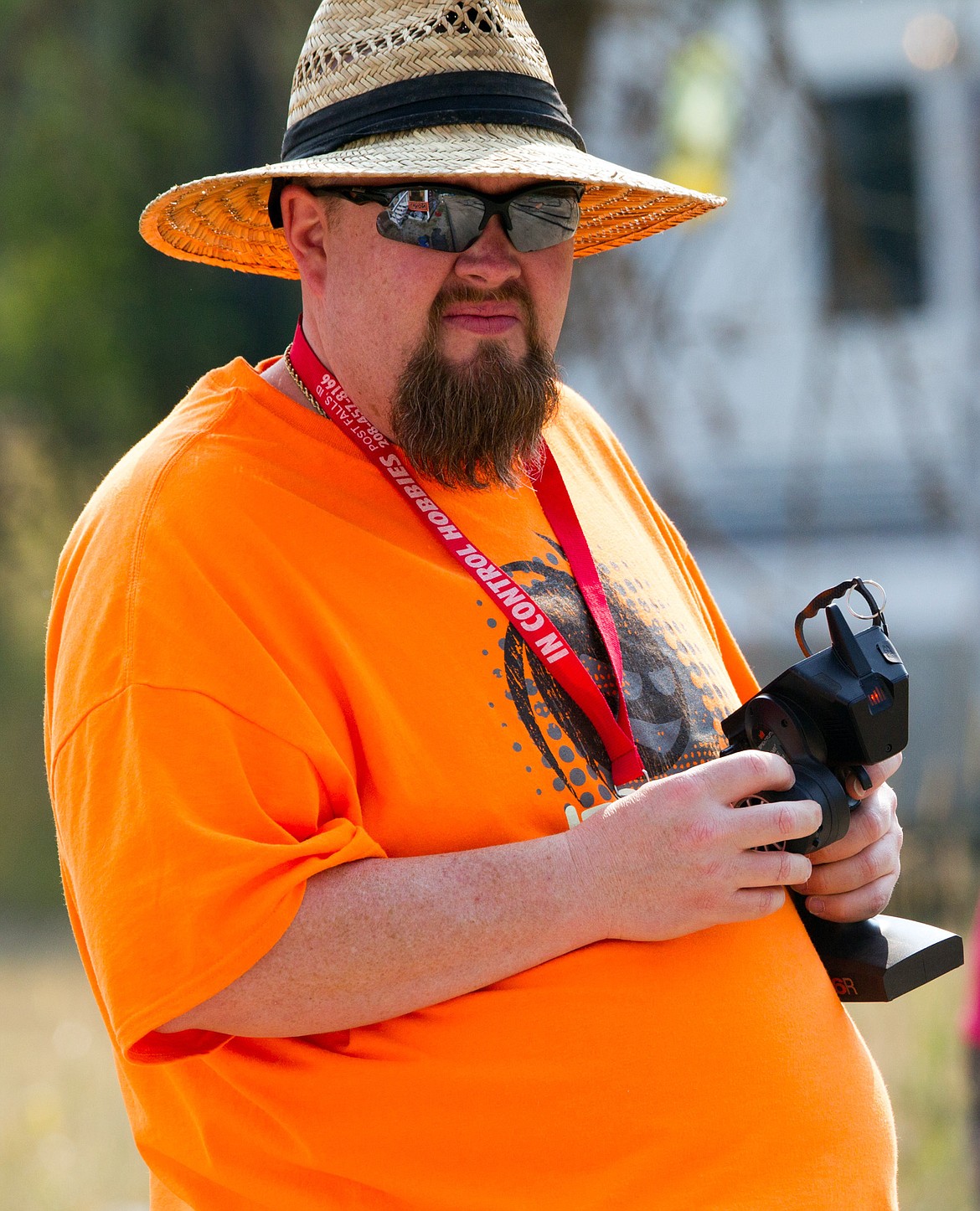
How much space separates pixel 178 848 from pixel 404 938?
28 centimetres

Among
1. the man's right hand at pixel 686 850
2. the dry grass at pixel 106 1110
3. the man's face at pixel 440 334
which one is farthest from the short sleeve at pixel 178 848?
the dry grass at pixel 106 1110

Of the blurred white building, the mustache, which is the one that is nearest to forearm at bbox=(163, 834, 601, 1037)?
the mustache

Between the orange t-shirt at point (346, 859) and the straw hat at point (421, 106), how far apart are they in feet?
1.10

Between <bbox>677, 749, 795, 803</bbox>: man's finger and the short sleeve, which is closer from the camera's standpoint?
the short sleeve

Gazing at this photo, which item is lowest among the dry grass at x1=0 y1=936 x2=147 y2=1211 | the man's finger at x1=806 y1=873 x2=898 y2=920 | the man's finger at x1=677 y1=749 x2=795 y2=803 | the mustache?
the dry grass at x1=0 y1=936 x2=147 y2=1211

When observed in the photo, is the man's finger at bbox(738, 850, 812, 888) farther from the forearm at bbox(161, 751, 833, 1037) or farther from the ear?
the ear

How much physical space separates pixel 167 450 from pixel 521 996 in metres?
0.80

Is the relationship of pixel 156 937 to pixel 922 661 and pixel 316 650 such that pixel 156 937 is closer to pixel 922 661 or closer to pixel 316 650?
pixel 316 650

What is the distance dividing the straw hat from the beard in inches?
7.2

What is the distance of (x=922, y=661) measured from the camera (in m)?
9.56

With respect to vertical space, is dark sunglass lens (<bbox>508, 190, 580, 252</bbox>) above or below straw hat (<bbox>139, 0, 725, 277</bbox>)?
below

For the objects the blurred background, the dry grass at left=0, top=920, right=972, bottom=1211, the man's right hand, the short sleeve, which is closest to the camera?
the short sleeve

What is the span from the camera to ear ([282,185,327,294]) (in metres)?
2.06

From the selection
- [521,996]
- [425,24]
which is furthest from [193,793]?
[425,24]
